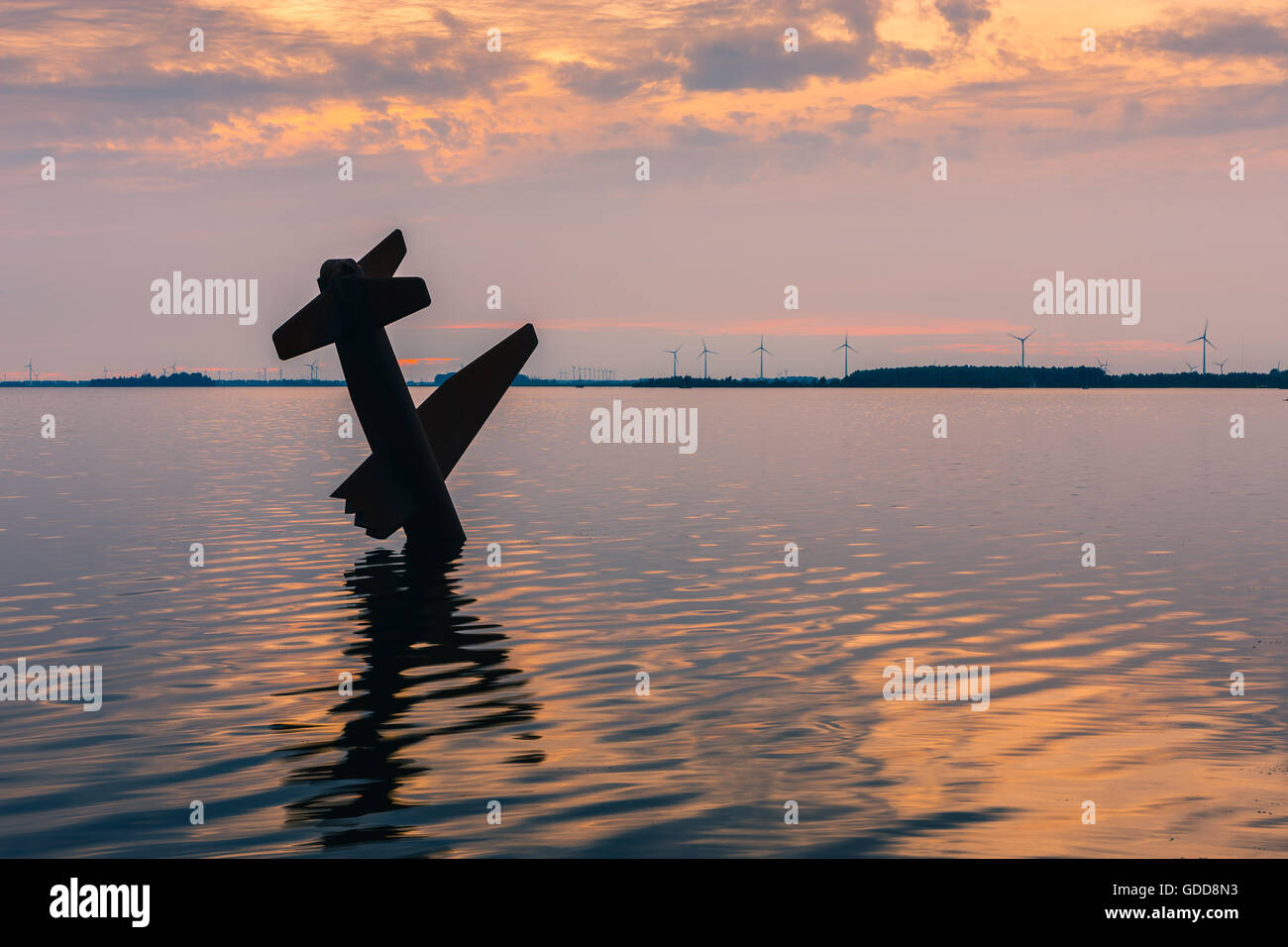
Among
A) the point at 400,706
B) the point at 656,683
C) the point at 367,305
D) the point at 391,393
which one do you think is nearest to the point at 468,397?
the point at 391,393

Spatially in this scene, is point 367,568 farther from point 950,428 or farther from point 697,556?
point 950,428

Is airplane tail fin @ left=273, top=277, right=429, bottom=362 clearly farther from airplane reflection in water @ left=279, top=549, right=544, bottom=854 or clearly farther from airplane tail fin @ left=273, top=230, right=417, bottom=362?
airplane reflection in water @ left=279, top=549, right=544, bottom=854

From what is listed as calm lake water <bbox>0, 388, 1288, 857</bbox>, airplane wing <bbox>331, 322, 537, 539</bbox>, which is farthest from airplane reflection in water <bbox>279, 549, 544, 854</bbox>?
airplane wing <bbox>331, 322, 537, 539</bbox>

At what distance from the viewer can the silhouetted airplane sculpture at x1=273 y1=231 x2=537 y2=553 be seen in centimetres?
2644

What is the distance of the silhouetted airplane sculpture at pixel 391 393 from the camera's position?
2644 centimetres

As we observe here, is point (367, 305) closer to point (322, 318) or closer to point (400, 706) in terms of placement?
point (322, 318)

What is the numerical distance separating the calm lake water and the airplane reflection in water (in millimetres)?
73

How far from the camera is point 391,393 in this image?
27453mm

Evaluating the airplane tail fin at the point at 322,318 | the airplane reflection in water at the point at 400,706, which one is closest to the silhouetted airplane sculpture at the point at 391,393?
the airplane tail fin at the point at 322,318

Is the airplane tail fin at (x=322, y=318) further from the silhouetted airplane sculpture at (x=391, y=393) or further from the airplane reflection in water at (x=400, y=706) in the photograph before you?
the airplane reflection in water at (x=400, y=706)

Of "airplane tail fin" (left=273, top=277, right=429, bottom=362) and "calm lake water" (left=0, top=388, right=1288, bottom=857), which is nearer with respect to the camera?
"calm lake water" (left=0, top=388, right=1288, bottom=857)

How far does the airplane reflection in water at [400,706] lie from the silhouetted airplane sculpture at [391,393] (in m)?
3.33
